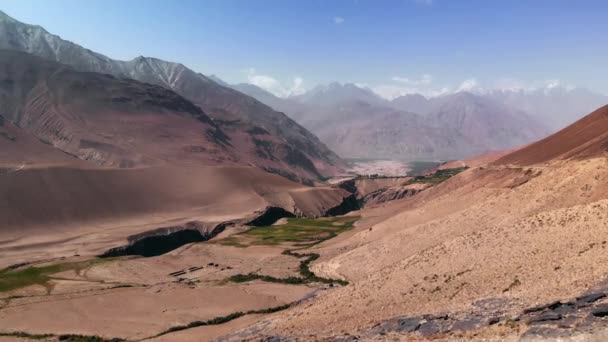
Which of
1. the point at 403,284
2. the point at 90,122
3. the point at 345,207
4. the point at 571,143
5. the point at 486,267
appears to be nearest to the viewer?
the point at 486,267

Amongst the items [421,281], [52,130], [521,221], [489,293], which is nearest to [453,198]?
[521,221]

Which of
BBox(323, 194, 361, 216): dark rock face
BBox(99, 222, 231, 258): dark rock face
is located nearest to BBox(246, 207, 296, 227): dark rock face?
BBox(99, 222, 231, 258): dark rock face

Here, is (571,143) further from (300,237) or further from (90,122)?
(90,122)

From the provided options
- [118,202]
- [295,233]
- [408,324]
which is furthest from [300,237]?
[408,324]

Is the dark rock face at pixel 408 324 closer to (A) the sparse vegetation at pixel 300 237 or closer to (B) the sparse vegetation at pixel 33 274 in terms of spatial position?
(A) the sparse vegetation at pixel 300 237

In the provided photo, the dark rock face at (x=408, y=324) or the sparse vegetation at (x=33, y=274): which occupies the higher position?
the sparse vegetation at (x=33, y=274)

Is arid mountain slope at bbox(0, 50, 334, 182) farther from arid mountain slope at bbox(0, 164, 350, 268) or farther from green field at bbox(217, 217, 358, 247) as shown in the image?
green field at bbox(217, 217, 358, 247)

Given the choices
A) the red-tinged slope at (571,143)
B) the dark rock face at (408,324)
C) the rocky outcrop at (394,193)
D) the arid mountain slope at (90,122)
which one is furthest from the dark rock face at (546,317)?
the arid mountain slope at (90,122)
